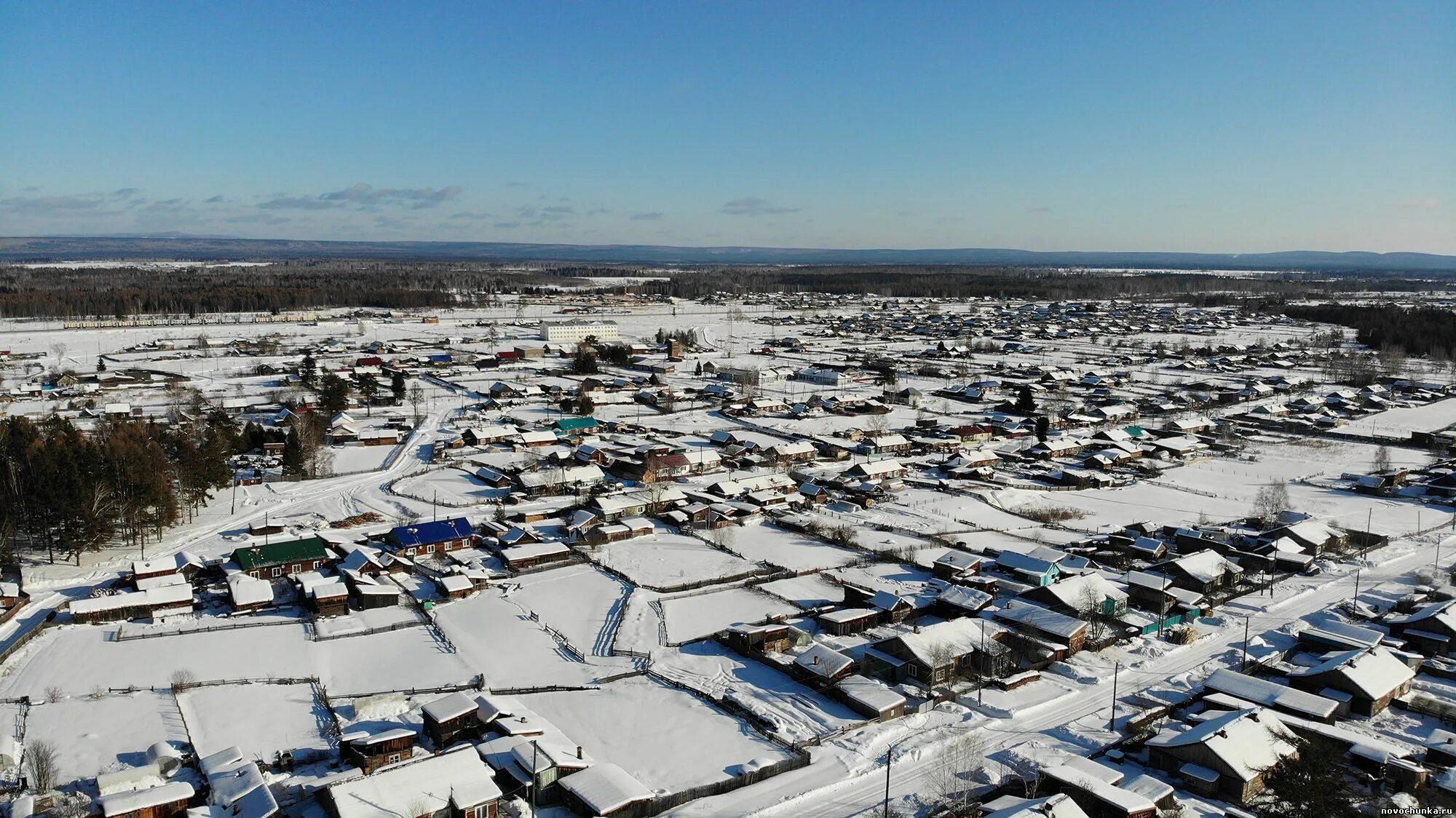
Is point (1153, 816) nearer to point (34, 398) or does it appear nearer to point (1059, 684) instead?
point (1059, 684)

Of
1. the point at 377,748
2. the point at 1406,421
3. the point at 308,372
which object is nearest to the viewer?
the point at 377,748

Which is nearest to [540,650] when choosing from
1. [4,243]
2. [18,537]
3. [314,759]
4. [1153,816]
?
[314,759]

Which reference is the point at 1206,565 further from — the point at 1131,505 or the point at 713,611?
→ the point at 713,611

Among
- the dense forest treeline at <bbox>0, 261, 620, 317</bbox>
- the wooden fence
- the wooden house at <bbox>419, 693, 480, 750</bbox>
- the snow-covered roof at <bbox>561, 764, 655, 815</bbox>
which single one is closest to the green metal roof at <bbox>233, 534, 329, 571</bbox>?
the wooden fence

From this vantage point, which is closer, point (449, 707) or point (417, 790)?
point (417, 790)

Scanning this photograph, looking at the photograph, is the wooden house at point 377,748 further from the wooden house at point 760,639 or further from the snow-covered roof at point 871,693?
the snow-covered roof at point 871,693

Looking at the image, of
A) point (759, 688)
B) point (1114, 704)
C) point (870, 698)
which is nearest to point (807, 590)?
point (759, 688)
